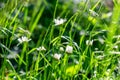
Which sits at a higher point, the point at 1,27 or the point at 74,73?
the point at 1,27

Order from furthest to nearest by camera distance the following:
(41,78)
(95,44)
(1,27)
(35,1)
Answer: (35,1)
(95,44)
(41,78)
(1,27)

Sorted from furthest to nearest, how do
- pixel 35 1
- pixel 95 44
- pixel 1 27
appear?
pixel 35 1, pixel 95 44, pixel 1 27

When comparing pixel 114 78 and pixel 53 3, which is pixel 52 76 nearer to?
pixel 114 78

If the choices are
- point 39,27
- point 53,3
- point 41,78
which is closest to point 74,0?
point 53,3

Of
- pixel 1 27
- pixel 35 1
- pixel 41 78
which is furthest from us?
pixel 35 1

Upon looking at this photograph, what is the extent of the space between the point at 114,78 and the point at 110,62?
4.8 inches

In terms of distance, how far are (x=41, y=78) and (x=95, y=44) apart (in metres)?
1.50

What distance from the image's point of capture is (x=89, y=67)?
2961 mm

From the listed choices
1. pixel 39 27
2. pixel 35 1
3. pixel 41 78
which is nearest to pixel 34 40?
pixel 39 27

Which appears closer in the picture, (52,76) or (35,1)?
(52,76)

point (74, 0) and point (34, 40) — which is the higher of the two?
point (74, 0)

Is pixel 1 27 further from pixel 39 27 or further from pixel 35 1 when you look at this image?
pixel 35 1

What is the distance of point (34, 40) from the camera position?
462cm

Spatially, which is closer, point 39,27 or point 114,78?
point 114,78
